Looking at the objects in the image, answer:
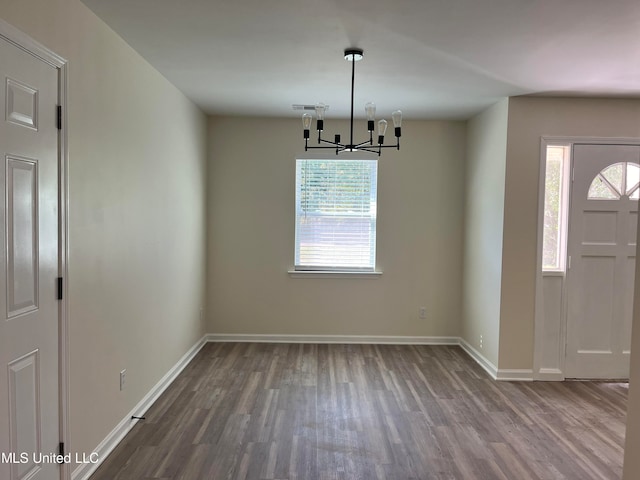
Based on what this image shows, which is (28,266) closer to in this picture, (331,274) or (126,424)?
(126,424)

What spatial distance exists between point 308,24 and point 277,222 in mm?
Result: 2816

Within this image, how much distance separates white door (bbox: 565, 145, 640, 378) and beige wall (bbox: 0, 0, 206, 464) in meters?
3.65

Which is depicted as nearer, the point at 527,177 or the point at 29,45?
the point at 29,45

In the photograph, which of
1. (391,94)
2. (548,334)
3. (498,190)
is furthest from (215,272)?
(548,334)

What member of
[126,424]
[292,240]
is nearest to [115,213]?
[126,424]

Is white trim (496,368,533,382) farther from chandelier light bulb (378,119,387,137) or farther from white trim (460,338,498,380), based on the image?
chandelier light bulb (378,119,387,137)

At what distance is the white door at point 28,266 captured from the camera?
172cm

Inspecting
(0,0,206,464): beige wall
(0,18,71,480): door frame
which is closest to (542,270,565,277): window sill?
(0,0,206,464): beige wall

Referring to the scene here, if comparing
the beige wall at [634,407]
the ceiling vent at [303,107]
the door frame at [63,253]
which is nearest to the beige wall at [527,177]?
the ceiling vent at [303,107]

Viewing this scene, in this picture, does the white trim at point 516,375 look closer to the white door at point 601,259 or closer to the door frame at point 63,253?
the white door at point 601,259

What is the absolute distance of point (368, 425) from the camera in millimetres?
3043

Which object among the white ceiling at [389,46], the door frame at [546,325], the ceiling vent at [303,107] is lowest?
the door frame at [546,325]

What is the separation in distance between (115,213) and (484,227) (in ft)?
11.4

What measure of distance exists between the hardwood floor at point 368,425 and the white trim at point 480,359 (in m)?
0.08
